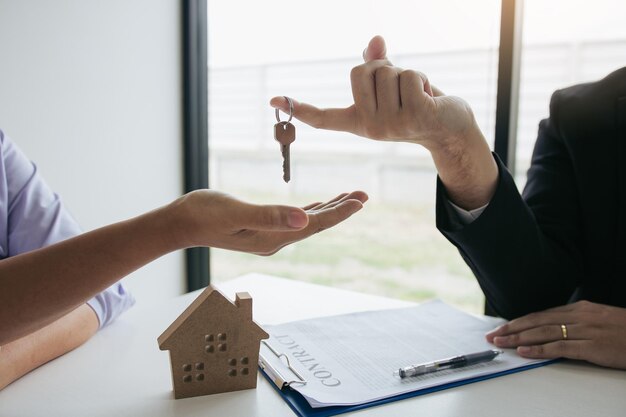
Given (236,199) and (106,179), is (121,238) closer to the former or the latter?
(236,199)

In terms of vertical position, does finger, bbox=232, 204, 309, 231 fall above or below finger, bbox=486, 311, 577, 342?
above

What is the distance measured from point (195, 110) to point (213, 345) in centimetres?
155

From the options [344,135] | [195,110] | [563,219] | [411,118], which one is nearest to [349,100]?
[195,110]

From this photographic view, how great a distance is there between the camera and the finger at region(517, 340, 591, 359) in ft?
2.64

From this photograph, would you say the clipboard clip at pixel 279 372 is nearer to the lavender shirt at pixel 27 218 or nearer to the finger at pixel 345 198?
the finger at pixel 345 198

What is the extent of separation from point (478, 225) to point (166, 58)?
1.49 metres

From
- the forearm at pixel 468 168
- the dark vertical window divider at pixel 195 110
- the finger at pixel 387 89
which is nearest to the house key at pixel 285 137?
the finger at pixel 387 89

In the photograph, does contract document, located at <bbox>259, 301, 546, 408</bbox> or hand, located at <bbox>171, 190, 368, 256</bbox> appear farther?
contract document, located at <bbox>259, 301, 546, 408</bbox>

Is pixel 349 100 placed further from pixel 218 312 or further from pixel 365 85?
pixel 218 312

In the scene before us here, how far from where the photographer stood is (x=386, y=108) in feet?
2.55

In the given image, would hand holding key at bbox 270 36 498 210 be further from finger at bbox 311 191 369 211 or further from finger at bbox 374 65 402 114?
finger at bbox 311 191 369 211

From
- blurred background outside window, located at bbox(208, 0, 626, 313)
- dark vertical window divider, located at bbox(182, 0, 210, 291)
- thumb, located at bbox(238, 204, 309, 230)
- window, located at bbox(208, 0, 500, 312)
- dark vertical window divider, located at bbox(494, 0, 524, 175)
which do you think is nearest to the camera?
thumb, located at bbox(238, 204, 309, 230)

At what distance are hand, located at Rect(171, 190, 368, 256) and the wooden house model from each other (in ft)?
0.33

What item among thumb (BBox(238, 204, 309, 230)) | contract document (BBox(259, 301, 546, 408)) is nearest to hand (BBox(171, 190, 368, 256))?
thumb (BBox(238, 204, 309, 230))
